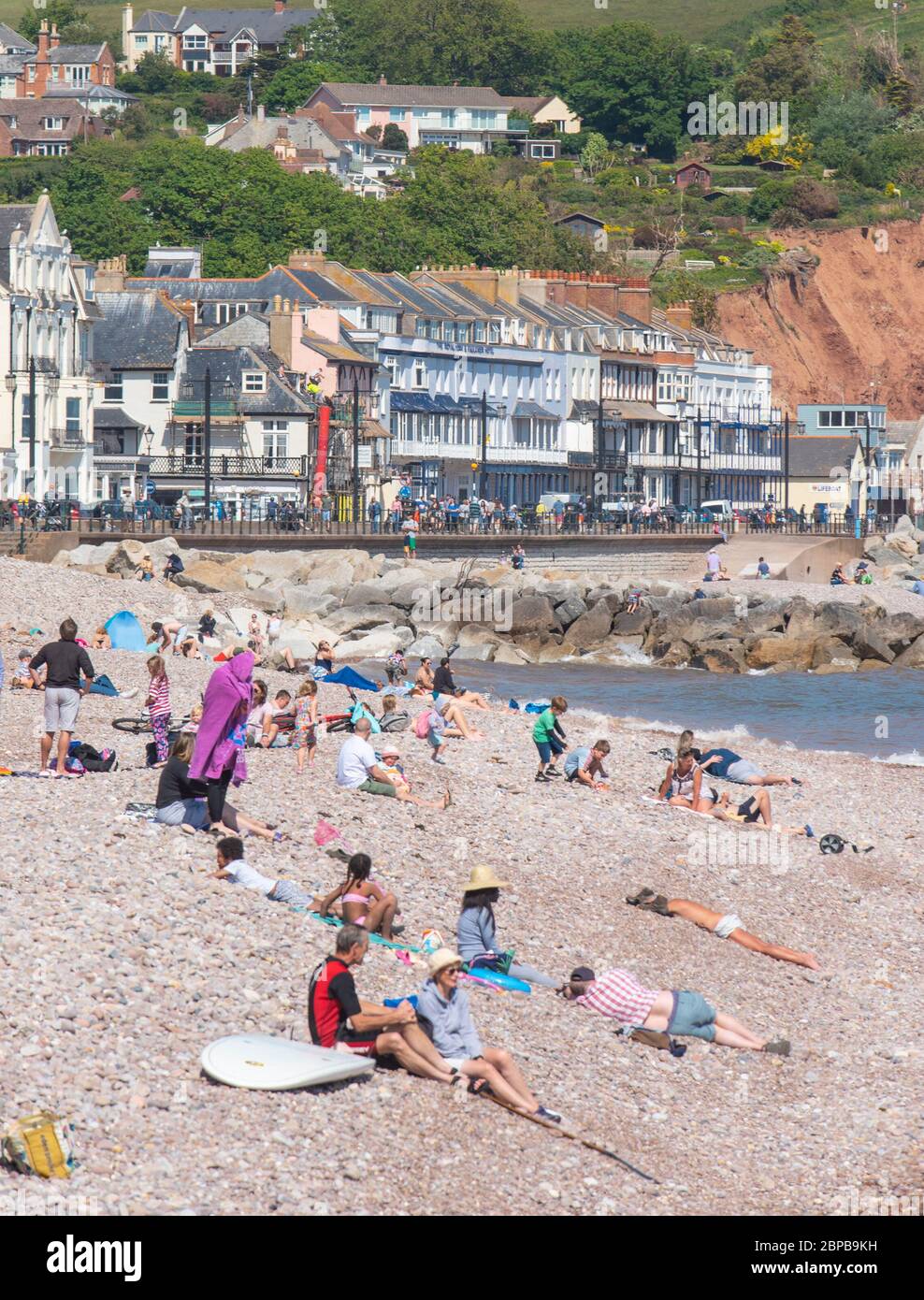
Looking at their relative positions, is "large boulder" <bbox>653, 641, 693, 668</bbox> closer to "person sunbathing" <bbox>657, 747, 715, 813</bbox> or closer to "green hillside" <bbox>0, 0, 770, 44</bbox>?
"person sunbathing" <bbox>657, 747, 715, 813</bbox>

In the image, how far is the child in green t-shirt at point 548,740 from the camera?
904 inches

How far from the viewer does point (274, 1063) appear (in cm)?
1201

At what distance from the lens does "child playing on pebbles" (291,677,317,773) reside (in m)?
21.1

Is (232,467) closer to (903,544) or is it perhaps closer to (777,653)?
(777,653)

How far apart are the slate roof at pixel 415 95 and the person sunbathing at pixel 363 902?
434 ft

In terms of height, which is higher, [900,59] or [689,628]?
[900,59]

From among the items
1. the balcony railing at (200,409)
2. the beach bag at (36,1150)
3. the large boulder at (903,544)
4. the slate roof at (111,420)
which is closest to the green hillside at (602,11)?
the large boulder at (903,544)

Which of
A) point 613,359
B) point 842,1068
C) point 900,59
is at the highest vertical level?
point 900,59

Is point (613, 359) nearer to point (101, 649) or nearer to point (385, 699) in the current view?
point (101, 649)

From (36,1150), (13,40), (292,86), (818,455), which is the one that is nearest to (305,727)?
(36,1150)

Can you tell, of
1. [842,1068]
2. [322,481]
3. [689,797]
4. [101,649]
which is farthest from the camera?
[322,481]

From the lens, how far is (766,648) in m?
46.2

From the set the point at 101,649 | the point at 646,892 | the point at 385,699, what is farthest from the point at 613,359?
the point at 646,892

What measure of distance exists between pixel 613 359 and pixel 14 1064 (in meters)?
80.5
